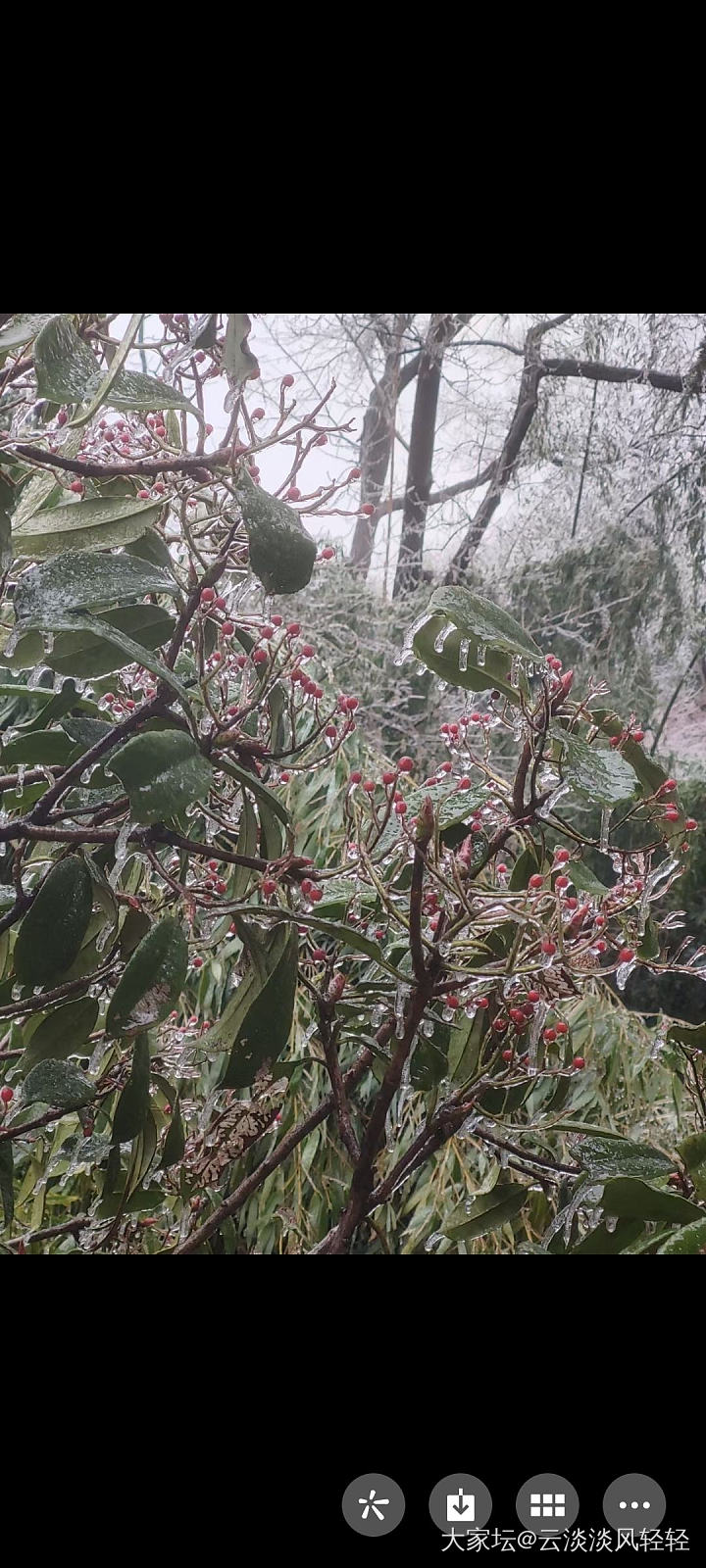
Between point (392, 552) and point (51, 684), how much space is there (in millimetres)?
863

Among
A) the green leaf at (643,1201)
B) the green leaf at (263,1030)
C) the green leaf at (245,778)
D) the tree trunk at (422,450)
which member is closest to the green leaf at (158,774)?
the green leaf at (245,778)

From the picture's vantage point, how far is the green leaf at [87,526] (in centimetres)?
41

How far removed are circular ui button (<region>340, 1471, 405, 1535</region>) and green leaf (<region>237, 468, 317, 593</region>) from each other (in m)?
0.34

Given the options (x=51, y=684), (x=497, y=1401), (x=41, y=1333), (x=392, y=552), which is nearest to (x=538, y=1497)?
(x=497, y=1401)

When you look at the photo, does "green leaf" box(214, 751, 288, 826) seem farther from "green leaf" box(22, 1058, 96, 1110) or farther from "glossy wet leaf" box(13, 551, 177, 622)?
"green leaf" box(22, 1058, 96, 1110)

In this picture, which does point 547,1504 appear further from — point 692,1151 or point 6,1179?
point 6,1179

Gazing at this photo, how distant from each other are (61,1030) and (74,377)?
29 centimetres

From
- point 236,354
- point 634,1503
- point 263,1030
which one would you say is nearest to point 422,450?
point 236,354

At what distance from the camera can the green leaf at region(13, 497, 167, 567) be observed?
16.3 inches

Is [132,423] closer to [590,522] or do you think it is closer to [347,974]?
[347,974]

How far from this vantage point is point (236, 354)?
429 millimetres

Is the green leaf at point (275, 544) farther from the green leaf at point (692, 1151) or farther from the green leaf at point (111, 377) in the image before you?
the green leaf at point (692, 1151)

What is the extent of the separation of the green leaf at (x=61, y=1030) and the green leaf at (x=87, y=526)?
21 centimetres
